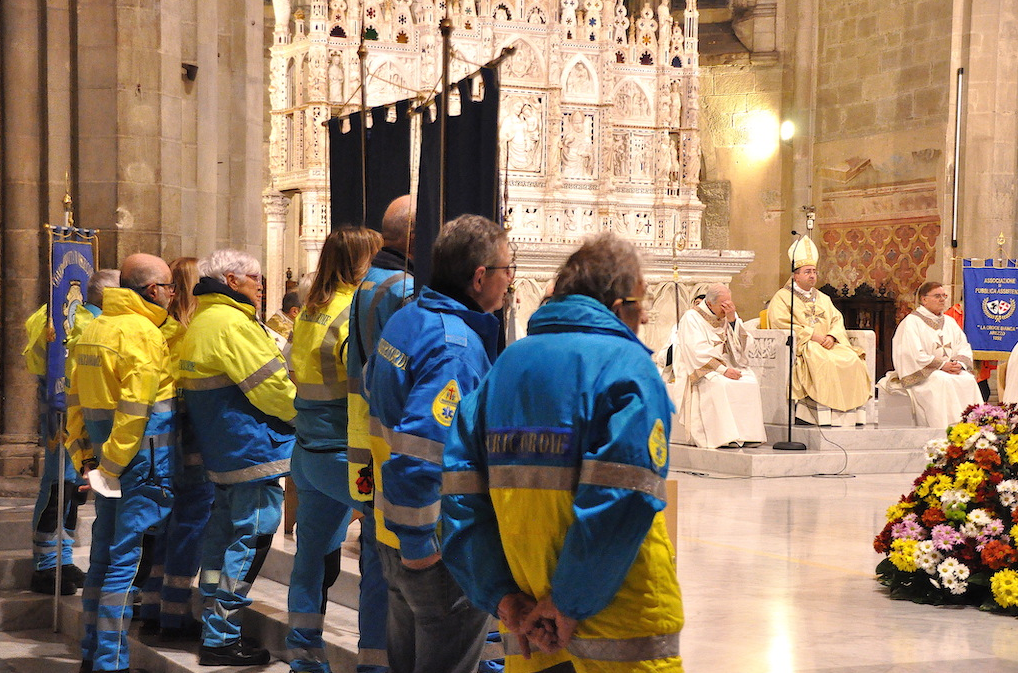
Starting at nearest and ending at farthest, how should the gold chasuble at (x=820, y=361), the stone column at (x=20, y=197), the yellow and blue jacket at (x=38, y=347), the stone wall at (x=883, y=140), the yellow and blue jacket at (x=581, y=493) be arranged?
the yellow and blue jacket at (x=581, y=493) → the yellow and blue jacket at (x=38, y=347) → the stone column at (x=20, y=197) → the gold chasuble at (x=820, y=361) → the stone wall at (x=883, y=140)

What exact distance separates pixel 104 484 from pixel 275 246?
9319 millimetres

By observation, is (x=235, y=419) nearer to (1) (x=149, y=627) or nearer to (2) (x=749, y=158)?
(1) (x=149, y=627)

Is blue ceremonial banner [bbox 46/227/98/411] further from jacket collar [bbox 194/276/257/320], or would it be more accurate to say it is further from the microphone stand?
the microphone stand

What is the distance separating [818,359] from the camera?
10.9m

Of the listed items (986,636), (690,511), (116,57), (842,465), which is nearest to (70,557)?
(116,57)

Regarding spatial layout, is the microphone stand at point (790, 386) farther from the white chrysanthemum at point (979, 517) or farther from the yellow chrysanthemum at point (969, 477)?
the white chrysanthemum at point (979, 517)

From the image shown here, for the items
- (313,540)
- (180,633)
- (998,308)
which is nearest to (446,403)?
(313,540)

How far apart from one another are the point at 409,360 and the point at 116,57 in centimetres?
569

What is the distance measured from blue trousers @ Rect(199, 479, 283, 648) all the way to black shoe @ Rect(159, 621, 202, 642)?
1.52 feet

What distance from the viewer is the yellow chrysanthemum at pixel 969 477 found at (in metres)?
5.71

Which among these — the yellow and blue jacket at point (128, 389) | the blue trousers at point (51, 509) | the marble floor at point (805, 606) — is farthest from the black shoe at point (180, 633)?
the marble floor at point (805, 606)

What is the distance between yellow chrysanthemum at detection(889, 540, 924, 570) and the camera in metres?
5.64

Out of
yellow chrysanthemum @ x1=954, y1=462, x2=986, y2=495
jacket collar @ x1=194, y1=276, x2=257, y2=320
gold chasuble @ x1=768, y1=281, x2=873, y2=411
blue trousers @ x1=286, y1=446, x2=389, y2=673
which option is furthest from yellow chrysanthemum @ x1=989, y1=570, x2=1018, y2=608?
gold chasuble @ x1=768, y1=281, x2=873, y2=411

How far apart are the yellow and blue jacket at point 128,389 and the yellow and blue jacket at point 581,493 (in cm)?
250
